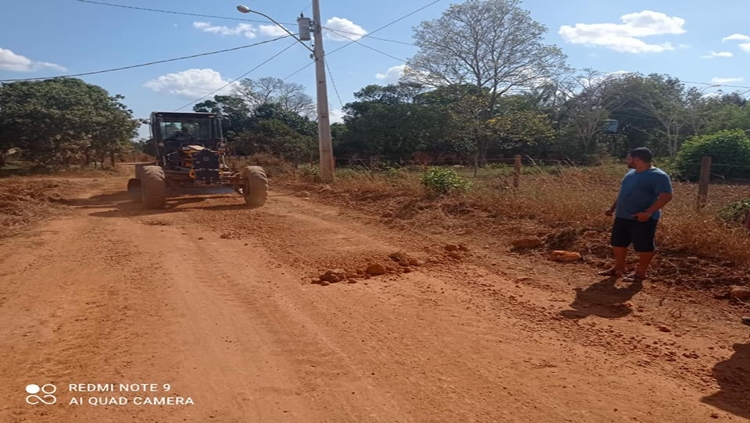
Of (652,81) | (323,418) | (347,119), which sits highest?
(652,81)

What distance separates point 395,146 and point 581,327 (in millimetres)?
27925

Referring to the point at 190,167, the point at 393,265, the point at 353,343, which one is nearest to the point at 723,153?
the point at 393,265

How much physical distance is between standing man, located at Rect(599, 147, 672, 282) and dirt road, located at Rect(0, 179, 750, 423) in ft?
1.46

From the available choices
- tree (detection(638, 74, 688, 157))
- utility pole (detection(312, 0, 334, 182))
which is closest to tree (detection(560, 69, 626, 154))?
tree (detection(638, 74, 688, 157))

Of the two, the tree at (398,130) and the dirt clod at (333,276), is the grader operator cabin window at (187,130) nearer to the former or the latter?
the dirt clod at (333,276)

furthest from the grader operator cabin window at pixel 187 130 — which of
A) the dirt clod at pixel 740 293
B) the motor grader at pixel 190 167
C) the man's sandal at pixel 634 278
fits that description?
the dirt clod at pixel 740 293

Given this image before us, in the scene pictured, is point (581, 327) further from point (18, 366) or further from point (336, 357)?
point (18, 366)

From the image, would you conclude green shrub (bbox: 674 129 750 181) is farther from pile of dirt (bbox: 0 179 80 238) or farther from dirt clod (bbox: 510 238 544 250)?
pile of dirt (bbox: 0 179 80 238)

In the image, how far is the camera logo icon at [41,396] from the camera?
10.0 feet

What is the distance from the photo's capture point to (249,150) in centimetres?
2812

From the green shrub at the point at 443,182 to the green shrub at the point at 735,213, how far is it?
16.8 feet

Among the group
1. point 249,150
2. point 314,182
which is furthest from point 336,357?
point 249,150

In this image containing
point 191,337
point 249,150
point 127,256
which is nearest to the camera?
point 191,337

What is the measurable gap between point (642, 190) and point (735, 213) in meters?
2.24
